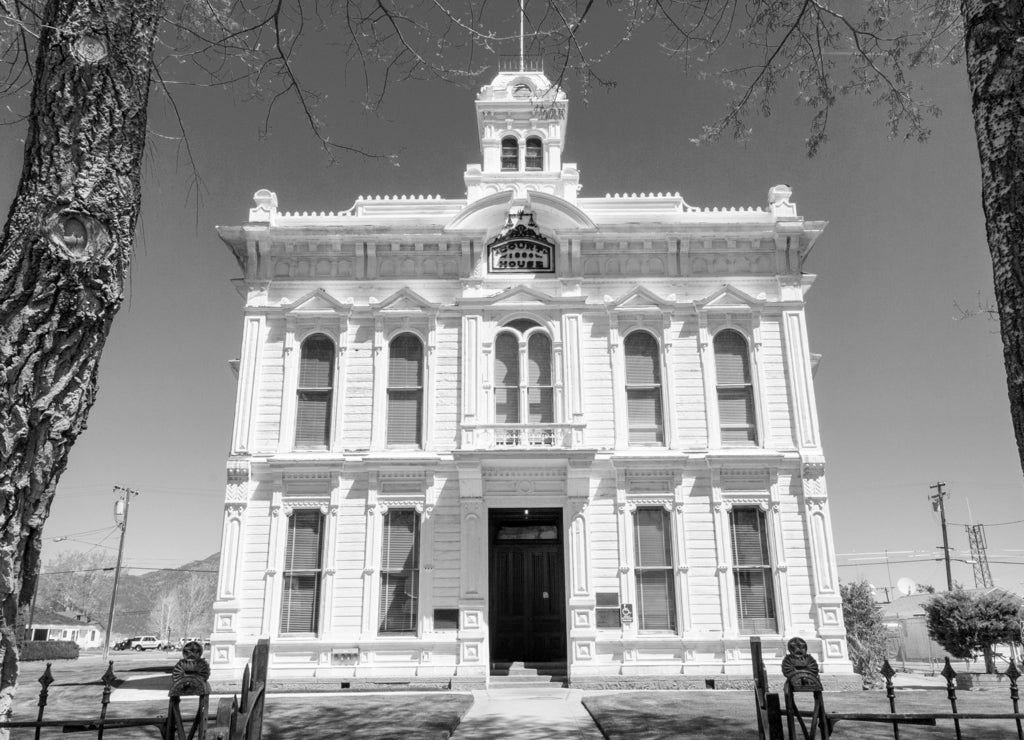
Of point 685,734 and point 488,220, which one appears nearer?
point 685,734

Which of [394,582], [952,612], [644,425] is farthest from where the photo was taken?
[952,612]

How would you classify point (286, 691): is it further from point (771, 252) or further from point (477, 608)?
point (771, 252)

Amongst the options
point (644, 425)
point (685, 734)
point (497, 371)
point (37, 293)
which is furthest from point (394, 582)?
point (37, 293)

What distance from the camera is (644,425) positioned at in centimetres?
1802

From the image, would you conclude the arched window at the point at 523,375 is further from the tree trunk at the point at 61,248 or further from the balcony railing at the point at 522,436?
the tree trunk at the point at 61,248

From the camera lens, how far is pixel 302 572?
16984 mm

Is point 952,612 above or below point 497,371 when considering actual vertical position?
below

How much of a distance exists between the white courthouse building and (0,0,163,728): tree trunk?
12.3 meters

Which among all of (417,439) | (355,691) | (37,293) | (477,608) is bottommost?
(355,691)

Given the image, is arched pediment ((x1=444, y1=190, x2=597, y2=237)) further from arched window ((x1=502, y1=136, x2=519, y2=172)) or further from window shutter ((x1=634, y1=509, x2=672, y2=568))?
window shutter ((x1=634, y1=509, x2=672, y2=568))

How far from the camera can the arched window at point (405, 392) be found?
18.0 m

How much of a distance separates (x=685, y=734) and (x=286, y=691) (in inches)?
359

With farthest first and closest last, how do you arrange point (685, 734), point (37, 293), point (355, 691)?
point (355, 691)
point (685, 734)
point (37, 293)

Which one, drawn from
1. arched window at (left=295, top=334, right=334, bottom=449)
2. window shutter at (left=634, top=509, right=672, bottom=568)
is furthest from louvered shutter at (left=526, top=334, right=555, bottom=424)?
arched window at (left=295, top=334, right=334, bottom=449)
